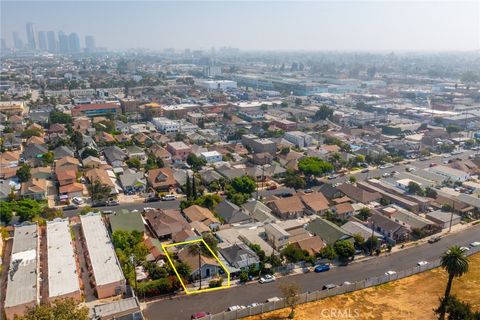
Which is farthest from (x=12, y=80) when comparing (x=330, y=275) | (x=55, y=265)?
(x=330, y=275)

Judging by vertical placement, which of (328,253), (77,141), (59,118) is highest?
(59,118)

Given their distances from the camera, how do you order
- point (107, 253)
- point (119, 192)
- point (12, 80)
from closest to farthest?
→ point (107, 253)
point (119, 192)
point (12, 80)

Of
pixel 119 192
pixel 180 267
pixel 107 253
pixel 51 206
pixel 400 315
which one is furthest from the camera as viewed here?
pixel 119 192

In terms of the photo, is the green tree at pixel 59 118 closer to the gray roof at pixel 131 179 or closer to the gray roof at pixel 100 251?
the gray roof at pixel 131 179

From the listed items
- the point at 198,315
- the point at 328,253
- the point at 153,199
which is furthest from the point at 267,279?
the point at 153,199

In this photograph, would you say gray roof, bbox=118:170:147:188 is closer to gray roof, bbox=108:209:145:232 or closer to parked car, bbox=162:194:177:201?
parked car, bbox=162:194:177:201

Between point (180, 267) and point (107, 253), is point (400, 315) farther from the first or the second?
point (107, 253)

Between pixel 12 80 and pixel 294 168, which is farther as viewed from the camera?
pixel 12 80

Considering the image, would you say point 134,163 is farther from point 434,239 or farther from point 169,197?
point 434,239
